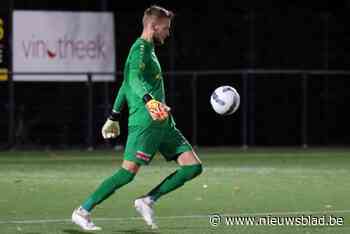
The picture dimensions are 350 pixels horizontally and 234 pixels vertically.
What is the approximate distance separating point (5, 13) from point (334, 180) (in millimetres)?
12299

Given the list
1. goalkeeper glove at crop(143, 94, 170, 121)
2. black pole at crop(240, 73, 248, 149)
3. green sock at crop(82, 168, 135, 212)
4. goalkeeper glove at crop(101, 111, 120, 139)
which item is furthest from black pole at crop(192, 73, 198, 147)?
goalkeeper glove at crop(143, 94, 170, 121)

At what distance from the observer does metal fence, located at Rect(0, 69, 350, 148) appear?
28578 mm

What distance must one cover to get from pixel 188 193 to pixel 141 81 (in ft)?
16.1

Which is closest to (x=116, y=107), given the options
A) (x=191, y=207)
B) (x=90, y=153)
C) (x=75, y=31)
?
(x=191, y=207)

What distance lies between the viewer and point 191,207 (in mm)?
14484

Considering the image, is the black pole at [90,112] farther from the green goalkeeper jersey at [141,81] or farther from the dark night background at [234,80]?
the green goalkeeper jersey at [141,81]

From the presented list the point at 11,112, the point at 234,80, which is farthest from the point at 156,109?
the point at 234,80

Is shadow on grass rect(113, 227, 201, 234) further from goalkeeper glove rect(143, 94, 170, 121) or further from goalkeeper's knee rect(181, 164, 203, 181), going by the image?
goalkeeper glove rect(143, 94, 170, 121)

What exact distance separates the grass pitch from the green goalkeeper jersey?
3.85ft

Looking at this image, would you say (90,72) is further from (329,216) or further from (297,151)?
(329,216)

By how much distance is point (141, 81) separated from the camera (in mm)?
11750

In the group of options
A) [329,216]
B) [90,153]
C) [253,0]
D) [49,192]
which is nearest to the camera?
[329,216]

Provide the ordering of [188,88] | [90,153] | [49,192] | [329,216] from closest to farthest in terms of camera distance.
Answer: [329,216]
[49,192]
[90,153]
[188,88]

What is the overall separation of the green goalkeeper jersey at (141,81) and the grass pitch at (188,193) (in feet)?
3.85
